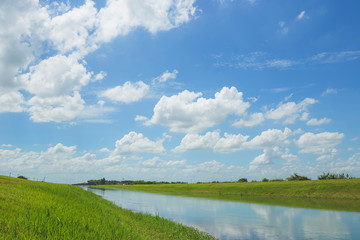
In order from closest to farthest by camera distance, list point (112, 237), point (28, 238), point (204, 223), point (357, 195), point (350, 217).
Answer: point (28, 238) → point (112, 237) → point (204, 223) → point (350, 217) → point (357, 195)

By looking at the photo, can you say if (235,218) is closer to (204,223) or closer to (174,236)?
(204,223)

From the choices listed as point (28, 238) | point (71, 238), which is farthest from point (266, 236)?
point (28, 238)

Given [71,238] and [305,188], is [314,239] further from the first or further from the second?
[305,188]

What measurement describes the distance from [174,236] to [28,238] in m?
10.7

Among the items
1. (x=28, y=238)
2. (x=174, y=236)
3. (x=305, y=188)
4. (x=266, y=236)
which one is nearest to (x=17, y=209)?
(x=28, y=238)

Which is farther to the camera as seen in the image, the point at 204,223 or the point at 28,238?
the point at 204,223

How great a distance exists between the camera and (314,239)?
61.9ft

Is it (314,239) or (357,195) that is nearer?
(314,239)

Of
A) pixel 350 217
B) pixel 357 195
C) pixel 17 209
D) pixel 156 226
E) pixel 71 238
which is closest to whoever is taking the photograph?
pixel 71 238

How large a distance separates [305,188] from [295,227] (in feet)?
141

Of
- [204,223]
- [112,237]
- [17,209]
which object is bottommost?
[204,223]

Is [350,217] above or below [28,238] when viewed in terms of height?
below

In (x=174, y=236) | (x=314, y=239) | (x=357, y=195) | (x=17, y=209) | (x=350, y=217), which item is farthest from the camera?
(x=357, y=195)

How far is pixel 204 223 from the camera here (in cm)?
2580
